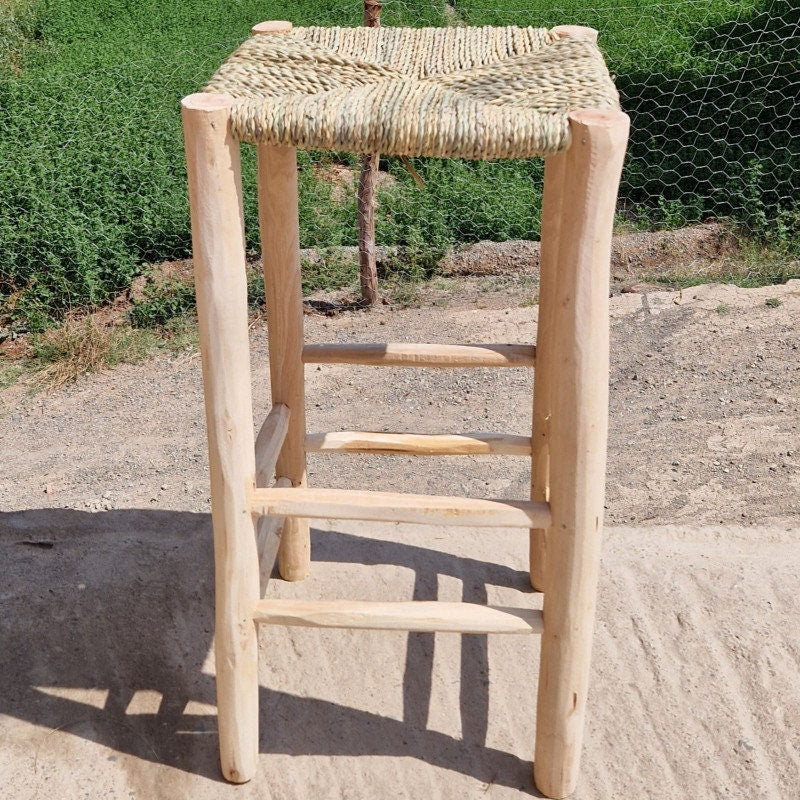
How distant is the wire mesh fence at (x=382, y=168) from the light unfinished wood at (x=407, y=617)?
288cm

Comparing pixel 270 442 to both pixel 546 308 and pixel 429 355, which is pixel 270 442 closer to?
pixel 429 355

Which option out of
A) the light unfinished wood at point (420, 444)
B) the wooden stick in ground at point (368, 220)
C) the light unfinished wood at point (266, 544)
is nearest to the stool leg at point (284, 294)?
the light unfinished wood at point (420, 444)

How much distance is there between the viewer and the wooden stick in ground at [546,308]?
7.97 feet

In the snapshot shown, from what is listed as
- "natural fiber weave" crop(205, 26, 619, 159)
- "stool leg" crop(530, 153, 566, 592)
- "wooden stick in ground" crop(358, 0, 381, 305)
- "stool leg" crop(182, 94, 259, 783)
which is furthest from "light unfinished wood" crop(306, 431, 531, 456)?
"wooden stick in ground" crop(358, 0, 381, 305)

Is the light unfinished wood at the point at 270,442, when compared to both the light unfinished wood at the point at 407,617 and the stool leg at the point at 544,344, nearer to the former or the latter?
the light unfinished wood at the point at 407,617

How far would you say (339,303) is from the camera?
15.7ft

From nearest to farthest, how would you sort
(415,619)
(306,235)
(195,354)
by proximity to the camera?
1. (415,619)
2. (195,354)
3. (306,235)

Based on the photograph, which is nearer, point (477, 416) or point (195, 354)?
point (477, 416)

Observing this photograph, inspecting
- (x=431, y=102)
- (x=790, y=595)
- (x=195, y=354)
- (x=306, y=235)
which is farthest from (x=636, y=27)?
(x=431, y=102)

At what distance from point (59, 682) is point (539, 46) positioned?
1.90m

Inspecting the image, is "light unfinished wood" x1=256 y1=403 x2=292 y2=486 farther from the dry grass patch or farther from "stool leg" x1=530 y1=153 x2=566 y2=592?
the dry grass patch

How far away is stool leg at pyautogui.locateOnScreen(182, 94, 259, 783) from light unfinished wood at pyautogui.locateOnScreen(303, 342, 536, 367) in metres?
0.68

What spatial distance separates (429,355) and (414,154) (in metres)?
0.87

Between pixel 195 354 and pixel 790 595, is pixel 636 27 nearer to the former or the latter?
pixel 195 354
